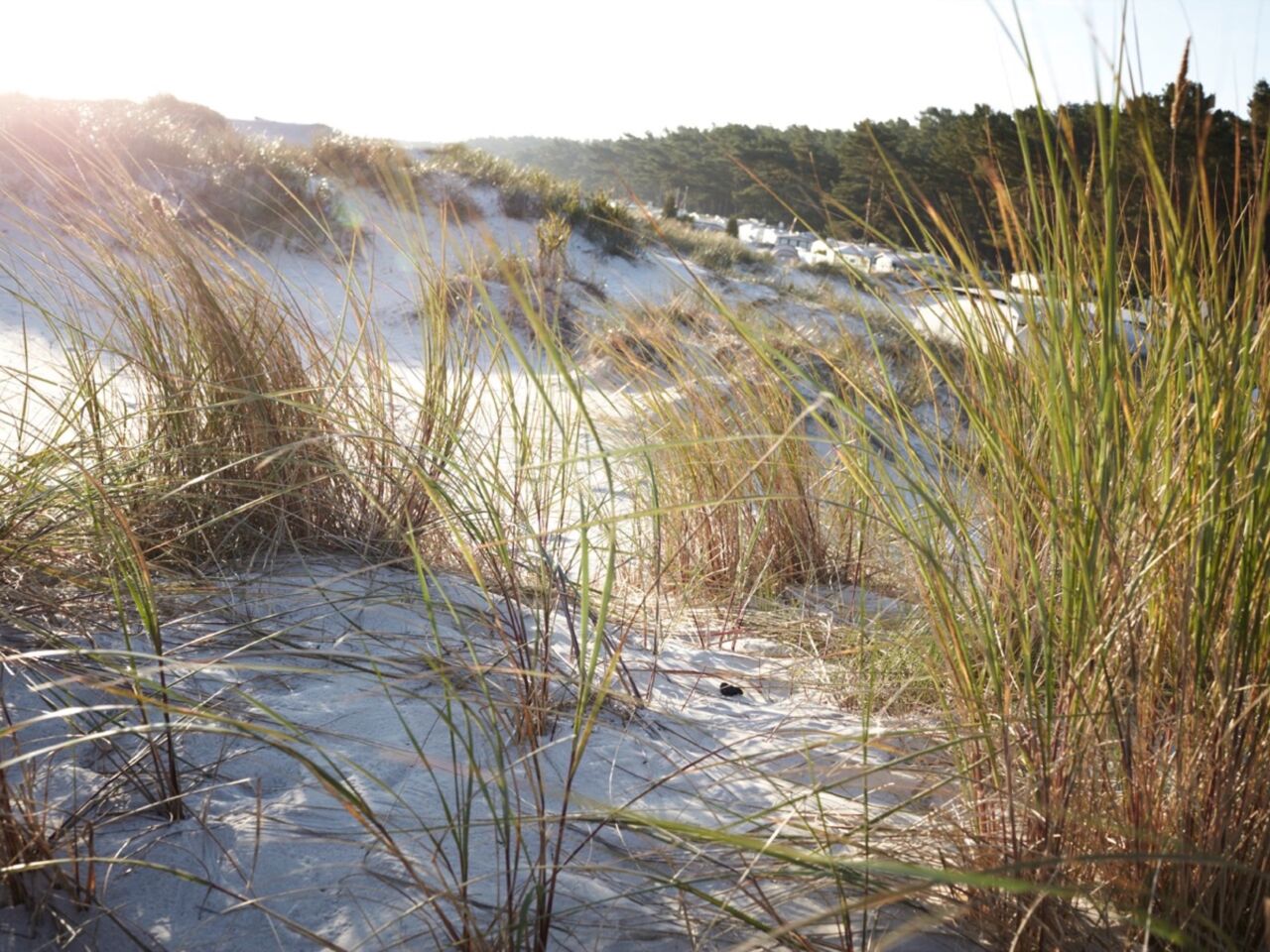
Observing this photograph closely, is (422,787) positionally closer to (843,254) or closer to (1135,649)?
(1135,649)

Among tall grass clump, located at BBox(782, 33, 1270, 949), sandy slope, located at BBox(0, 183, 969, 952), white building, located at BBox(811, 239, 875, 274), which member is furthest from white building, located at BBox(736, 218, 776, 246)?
tall grass clump, located at BBox(782, 33, 1270, 949)

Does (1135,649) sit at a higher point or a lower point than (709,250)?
lower

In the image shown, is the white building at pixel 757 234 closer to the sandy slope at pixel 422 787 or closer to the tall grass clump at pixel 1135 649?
the sandy slope at pixel 422 787

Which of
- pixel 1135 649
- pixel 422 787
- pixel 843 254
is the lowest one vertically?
pixel 422 787

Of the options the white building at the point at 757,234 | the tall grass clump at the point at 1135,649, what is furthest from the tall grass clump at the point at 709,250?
the tall grass clump at the point at 1135,649

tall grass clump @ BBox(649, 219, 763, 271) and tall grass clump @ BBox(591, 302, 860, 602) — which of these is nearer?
tall grass clump @ BBox(591, 302, 860, 602)

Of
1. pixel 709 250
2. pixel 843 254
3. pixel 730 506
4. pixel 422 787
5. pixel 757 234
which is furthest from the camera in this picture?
pixel 757 234

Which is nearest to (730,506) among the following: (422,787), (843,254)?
(843,254)

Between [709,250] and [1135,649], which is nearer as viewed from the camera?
[1135,649]

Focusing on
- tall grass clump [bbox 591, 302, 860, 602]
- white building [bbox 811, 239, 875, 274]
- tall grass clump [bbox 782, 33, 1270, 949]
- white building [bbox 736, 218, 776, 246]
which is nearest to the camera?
tall grass clump [bbox 782, 33, 1270, 949]

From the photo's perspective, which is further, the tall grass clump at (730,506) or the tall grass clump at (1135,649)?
the tall grass clump at (730,506)

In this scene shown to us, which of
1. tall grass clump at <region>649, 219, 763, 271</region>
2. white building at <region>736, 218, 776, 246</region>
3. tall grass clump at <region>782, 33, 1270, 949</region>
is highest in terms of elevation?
white building at <region>736, 218, 776, 246</region>

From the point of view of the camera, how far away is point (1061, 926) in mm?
910

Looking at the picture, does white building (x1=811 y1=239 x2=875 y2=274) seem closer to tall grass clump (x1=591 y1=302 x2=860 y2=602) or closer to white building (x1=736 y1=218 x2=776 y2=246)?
tall grass clump (x1=591 y1=302 x2=860 y2=602)
